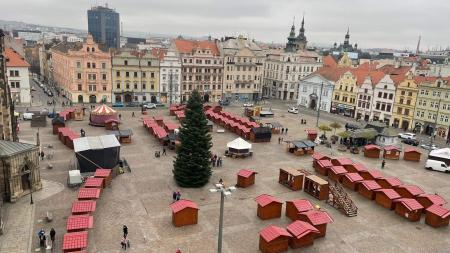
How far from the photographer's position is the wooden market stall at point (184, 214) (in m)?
28.8

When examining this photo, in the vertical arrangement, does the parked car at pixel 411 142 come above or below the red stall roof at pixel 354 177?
below

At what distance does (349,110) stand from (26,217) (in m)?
72.7

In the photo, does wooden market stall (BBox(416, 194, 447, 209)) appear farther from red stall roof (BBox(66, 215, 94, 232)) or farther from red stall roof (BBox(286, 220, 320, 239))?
red stall roof (BBox(66, 215, 94, 232))

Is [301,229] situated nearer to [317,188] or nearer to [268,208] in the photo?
[268,208]

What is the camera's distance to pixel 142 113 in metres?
74.9

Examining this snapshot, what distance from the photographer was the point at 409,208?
31922mm

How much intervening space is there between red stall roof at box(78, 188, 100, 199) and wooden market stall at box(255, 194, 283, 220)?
46.1 feet

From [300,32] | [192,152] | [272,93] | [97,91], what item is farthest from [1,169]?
[300,32]

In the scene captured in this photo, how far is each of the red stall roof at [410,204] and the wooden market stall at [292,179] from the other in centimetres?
928

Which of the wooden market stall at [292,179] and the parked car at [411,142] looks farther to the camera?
the parked car at [411,142]

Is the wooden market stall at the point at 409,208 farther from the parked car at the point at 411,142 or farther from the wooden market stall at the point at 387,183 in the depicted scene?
the parked car at the point at 411,142

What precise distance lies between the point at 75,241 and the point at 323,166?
2877 centimetres

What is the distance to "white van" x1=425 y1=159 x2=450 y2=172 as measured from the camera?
1855 inches

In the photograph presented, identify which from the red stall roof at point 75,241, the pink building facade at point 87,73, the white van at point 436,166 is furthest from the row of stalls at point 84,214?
the pink building facade at point 87,73
